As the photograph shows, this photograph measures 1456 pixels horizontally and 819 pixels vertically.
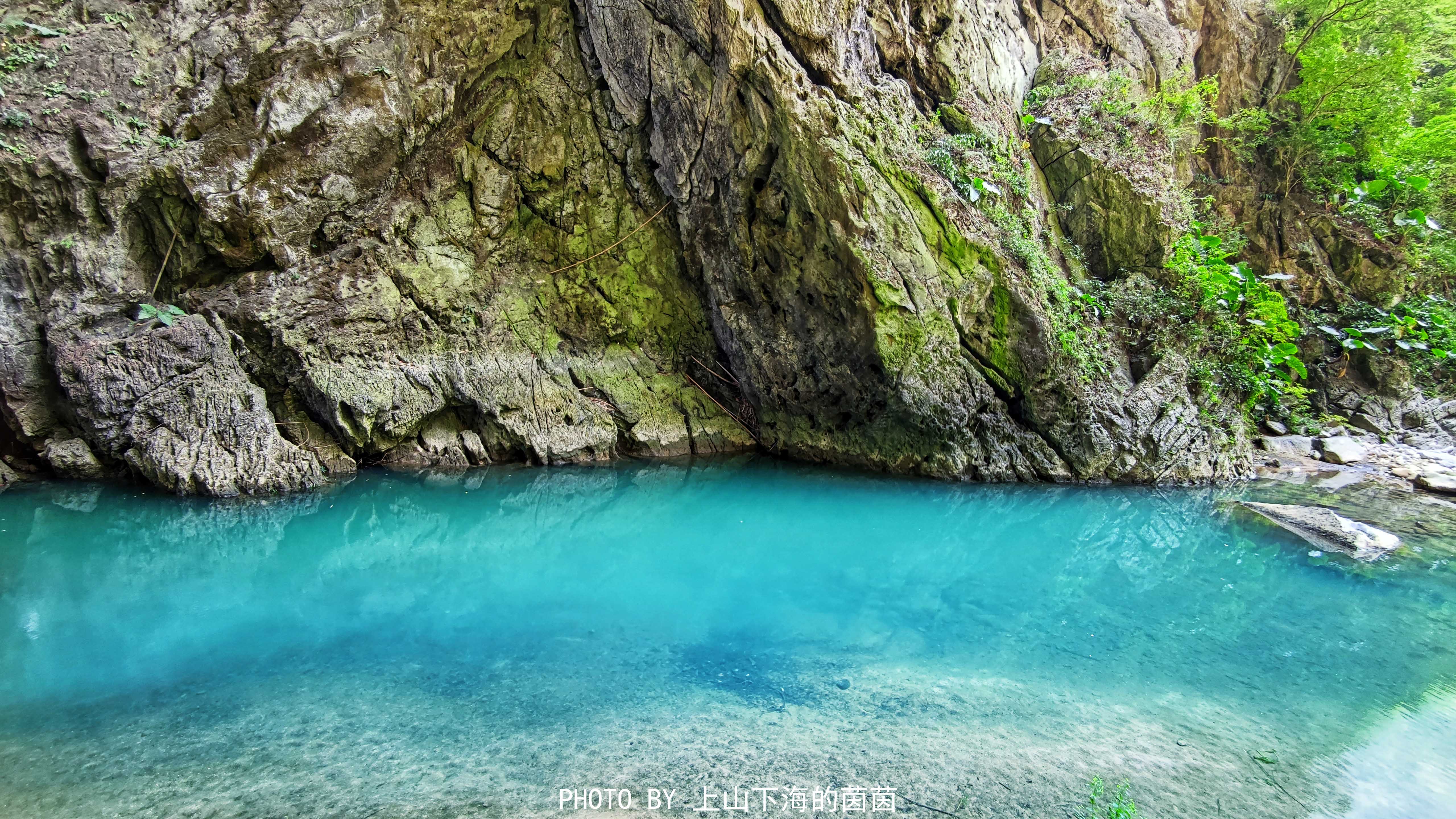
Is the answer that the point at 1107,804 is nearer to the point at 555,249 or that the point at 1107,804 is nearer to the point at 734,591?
the point at 734,591

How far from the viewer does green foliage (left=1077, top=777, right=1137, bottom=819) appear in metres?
2.31

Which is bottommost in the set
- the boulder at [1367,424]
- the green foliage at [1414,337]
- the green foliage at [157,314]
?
the boulder at [1367,424]

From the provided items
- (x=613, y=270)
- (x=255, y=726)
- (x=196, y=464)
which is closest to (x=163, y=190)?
(x=196, y=464)

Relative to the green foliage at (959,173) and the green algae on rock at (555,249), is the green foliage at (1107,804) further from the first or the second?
the green foliage at (959,173)

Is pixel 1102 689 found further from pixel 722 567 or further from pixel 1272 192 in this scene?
pixel 1272 192

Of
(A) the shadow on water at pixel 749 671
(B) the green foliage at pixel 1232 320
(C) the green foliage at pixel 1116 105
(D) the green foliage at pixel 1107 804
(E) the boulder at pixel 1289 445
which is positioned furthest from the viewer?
(C) the green foliage at pixel 1116 105

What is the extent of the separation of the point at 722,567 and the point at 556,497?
9.88 ft


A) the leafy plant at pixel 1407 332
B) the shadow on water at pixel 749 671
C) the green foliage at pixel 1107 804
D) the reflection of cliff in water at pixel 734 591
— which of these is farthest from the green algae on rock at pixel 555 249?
the green foliage at pixel 1107 804

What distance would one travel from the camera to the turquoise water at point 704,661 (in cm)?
264

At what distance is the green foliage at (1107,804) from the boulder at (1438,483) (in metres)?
7.83

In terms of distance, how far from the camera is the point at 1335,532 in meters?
5.77

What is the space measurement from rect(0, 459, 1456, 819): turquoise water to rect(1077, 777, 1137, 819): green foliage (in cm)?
7

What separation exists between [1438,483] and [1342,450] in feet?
4.52

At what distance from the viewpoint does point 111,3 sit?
25.0 ft
